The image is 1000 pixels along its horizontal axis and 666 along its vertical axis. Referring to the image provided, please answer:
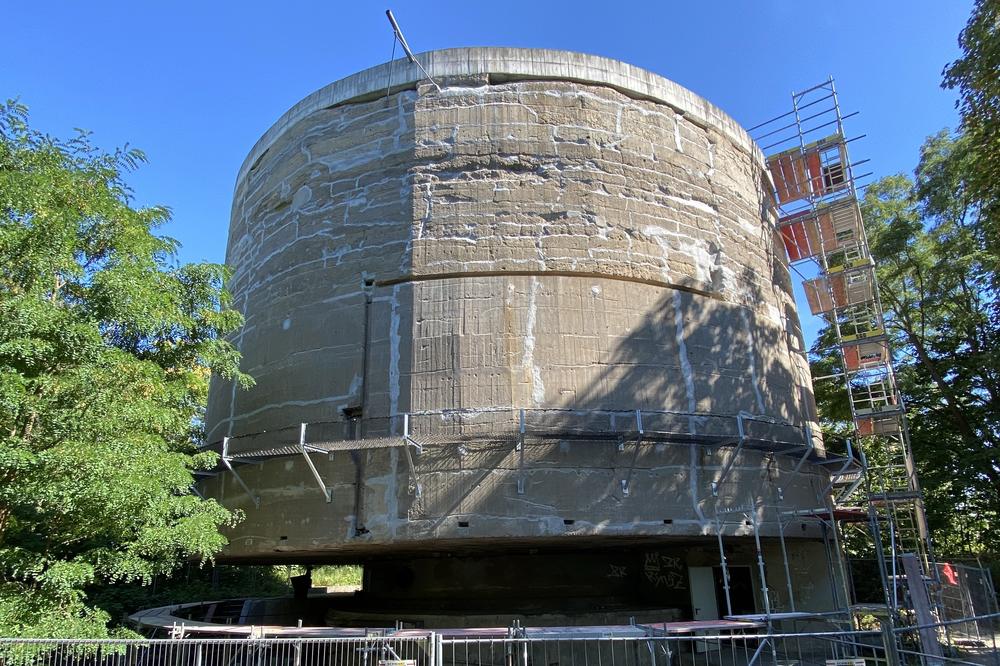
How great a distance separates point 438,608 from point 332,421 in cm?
508

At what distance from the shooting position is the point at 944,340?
25.9 meters

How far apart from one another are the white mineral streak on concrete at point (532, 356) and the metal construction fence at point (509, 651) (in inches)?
168

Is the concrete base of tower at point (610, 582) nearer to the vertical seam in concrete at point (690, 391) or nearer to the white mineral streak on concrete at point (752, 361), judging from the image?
the vertical seam in concrete at point (690, 391)

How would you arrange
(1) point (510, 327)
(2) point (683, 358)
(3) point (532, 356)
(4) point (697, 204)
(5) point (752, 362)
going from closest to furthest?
(3) point (532, 356)
(1) point (510, 327)
(2) point (683, 358)
(5) point (752, 362)
(4) point (697, 204)

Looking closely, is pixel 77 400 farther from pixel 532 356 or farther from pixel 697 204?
pixel 697 204

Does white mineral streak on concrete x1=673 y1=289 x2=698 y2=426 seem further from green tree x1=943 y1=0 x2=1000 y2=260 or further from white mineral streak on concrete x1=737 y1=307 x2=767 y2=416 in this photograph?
green tree x1=943 y1=0 x2=1000 y2=260

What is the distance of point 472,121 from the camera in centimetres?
1553

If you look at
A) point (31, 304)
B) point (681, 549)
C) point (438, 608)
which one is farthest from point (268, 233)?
point (681, 549)

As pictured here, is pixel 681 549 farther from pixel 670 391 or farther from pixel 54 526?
pixel 54 526

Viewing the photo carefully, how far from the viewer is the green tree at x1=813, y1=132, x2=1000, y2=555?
23.1 m

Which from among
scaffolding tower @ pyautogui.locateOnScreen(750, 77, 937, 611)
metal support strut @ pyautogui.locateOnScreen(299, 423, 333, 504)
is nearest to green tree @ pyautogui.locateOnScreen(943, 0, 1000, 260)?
scaffolding tower @ pyautogui.locateOnScreen(750, 77, 937, 611)

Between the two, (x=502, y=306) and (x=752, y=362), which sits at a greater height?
(x=502, y=306)

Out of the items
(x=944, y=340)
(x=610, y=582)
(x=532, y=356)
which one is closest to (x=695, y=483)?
(x=532, y=356)

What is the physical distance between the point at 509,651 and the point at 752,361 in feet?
29.9
